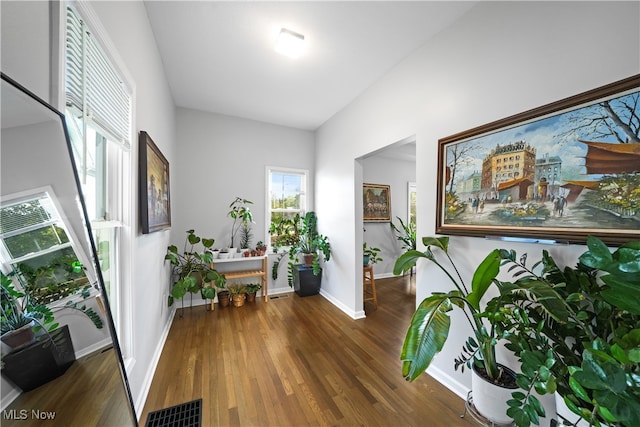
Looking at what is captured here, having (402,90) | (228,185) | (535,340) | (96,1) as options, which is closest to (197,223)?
(228,185)

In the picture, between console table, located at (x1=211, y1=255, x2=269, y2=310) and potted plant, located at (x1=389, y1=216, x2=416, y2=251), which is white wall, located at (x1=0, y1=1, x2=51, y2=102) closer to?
console table, located at (x1=211, y1=255, x2=269, y2=310)

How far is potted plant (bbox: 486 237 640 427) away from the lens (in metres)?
0.73

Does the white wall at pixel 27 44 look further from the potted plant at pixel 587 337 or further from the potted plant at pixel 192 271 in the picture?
the potted plant at pixel 192 271

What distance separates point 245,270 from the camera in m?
3.78

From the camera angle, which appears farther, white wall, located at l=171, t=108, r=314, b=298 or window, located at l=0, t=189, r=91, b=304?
white wall, located at l=171, t=108, r=314, b=298

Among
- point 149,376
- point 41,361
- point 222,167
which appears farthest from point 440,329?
point 222,167

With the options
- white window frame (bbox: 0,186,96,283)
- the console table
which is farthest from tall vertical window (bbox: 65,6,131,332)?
the console table

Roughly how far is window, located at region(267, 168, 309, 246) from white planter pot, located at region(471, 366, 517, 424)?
3167mm

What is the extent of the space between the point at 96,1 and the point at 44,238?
1.15 m

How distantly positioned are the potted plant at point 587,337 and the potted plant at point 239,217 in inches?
129

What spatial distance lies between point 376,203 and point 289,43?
3.56m

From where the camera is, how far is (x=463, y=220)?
70.2 inches

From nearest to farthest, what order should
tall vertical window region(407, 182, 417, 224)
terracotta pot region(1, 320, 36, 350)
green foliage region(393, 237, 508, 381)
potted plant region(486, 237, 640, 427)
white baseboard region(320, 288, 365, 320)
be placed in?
terracotta pot region(1, 320, 36, 350)
potted plant region(486, 237, 640, 427)
green foliage region(393, 237, 508, 381)
white baseboard region(320, 288, 365, 320)
tall vertical window region(407, 182, 417, 224)

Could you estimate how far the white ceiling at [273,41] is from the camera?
5.90 feet
